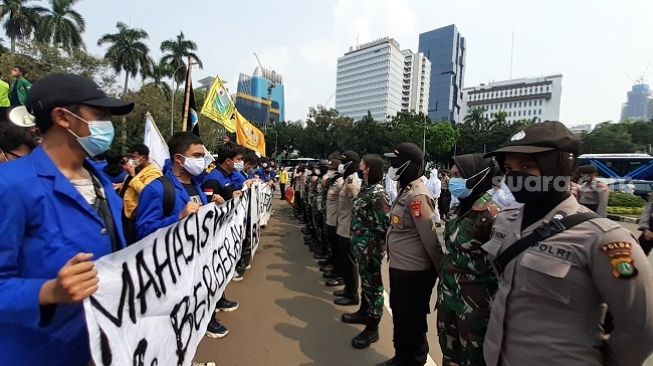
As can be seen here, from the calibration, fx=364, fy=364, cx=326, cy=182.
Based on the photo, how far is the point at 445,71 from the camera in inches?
5556

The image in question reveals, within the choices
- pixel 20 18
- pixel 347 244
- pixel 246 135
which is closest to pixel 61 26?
pixel 20 18

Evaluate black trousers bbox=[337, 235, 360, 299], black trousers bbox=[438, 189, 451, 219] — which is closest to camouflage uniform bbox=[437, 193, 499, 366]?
black trousers bbox=[337, 235, 360, 299]

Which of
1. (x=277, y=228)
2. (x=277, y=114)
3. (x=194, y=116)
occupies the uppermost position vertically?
(x=277, y=114)

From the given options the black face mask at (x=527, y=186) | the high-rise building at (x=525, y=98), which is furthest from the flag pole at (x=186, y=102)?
the high-rise building at (x=525, y=98)

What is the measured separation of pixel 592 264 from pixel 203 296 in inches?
91.4

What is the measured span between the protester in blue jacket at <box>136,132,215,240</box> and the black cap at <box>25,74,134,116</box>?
1.03 m

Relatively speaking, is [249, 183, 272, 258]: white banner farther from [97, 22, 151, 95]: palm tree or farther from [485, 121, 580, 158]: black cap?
[97, 22, 151, 95]: palm tree

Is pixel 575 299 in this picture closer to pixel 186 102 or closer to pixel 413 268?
pixel 413 268

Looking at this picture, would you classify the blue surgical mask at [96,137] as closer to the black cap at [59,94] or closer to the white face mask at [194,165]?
the black cap at [59,94]

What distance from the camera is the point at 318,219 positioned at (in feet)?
25.7

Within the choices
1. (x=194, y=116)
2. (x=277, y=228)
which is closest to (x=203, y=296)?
(x=194, y=116)

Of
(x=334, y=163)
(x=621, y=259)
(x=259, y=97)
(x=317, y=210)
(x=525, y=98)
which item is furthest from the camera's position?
(x=525, y=98)

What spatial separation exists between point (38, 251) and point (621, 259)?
2.12m

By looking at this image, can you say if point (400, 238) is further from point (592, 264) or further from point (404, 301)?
point (592, 264)
